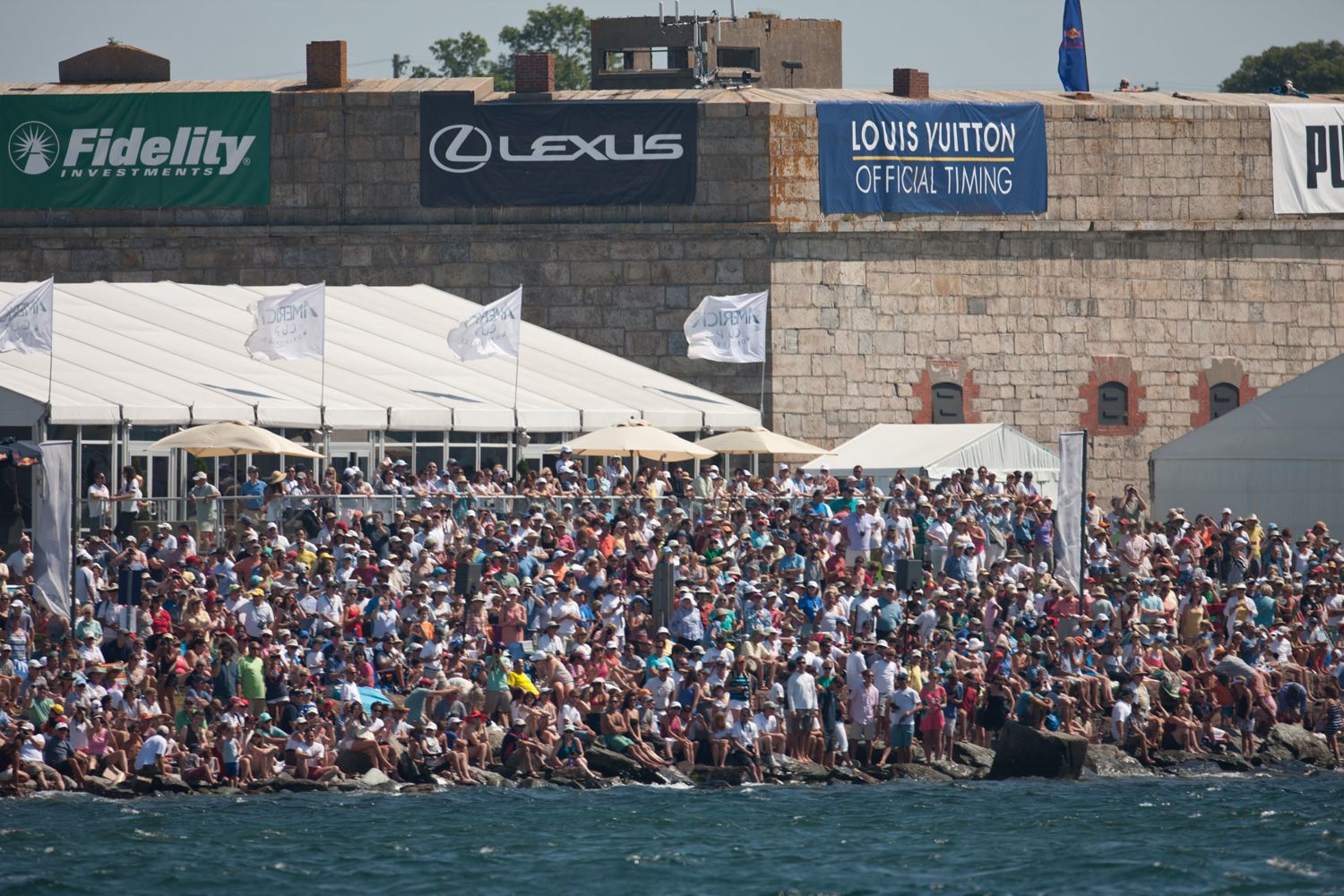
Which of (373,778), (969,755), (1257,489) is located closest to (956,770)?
(969,755)

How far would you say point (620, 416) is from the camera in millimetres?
36625

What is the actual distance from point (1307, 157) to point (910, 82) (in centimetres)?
808

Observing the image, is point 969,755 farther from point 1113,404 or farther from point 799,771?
point 1113,404

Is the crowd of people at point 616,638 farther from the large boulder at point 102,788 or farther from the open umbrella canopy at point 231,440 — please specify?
the open umbrella canopy at point 231,440

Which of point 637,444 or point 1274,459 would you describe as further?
point 1274,459

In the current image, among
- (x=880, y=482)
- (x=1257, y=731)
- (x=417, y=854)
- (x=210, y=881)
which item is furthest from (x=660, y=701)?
(x=880, y=482)

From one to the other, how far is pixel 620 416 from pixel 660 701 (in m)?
10.3

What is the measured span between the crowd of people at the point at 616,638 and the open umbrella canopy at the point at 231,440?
0.52 m

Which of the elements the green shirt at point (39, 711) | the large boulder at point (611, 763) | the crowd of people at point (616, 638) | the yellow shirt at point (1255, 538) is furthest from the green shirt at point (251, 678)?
the yellow shirt at point (1255, 538)

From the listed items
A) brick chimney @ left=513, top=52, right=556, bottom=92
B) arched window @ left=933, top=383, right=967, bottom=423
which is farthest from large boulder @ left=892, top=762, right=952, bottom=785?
brick chimney @ left=513, top=52, right=556, bottom=92

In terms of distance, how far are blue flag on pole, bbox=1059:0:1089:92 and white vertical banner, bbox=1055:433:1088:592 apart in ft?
48.7

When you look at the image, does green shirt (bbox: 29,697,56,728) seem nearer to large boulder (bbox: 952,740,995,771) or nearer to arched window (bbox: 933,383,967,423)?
large boulder (bbox: 952,740,995,771)

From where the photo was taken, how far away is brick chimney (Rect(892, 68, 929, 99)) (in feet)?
140

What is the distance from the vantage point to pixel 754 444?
35.3 metres
